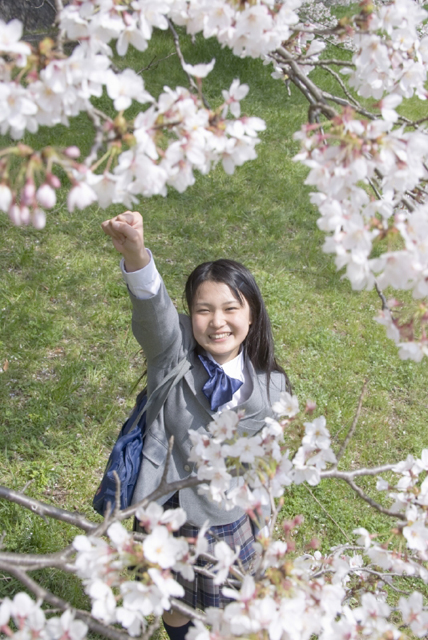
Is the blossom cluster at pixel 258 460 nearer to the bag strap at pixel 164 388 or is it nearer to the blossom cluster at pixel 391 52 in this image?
the bag strap at pixel 164 388

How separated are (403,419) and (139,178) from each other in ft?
10.1

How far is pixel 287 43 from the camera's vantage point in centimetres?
139

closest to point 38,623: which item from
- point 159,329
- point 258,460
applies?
point 258,460

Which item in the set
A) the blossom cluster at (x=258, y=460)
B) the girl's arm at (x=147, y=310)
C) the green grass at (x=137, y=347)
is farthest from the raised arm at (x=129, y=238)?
the green grass at (x=137, y=347)

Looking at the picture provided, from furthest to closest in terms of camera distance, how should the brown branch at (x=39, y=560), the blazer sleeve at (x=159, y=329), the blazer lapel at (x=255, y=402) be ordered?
1. the blazer lapel at (x=255, y=402)
2. the blazer sleeve at (x=159, y=329)
3. the brown branch at (x=39, y=560)

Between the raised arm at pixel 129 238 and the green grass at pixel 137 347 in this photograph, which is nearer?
the raised arm at pixel 129 238

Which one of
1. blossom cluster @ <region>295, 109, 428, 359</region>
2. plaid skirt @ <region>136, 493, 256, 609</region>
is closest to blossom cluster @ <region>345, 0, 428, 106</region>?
blossom cluster @ <region>295, 109, 428, 359</region>

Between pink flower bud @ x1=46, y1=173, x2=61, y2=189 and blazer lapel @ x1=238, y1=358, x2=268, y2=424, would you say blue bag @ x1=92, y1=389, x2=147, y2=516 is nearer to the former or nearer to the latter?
blazer lapel @ x1=238, y1=358, x2=268, y2=424

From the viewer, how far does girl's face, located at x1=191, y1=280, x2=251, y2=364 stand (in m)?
2.00

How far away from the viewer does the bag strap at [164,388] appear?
194cm

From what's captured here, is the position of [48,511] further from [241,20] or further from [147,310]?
[241,20]

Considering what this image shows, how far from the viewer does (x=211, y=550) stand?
1971mm

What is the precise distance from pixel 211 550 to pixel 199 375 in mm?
648

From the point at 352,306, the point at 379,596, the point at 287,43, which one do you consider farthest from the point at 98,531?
the point at 352,306
